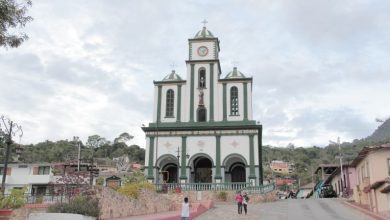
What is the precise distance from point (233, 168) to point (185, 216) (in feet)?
89.3

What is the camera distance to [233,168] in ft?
143

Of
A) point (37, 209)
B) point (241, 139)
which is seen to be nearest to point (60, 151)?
point (241, 139)

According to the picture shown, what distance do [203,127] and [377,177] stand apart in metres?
20.8

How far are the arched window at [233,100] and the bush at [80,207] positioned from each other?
27649 millimetres

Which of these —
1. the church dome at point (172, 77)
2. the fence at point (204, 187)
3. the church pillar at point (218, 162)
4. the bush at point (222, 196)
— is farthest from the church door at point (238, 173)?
the church dome at point (172, 77)

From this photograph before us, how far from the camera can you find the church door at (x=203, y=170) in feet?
140

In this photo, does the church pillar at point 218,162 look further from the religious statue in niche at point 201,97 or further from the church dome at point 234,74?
the church dome at point 234,74

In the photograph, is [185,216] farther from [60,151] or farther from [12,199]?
[60,151]

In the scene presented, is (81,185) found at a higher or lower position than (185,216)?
higher

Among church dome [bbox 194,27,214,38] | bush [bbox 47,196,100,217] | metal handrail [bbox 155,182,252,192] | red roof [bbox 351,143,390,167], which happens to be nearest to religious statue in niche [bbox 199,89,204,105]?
church dome [bbox 194,27,214,38]

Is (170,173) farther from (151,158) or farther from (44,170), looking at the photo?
(44,170)

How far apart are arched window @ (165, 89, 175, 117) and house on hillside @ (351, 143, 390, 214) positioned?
2191cm

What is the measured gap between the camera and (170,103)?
43.9m

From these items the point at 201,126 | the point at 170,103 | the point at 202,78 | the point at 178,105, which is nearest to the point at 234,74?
the point at 202,78
